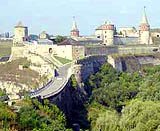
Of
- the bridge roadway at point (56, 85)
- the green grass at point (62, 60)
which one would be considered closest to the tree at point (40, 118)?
the bridge roadway at point (56, 85)

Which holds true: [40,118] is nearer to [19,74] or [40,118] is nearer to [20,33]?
[19,74]

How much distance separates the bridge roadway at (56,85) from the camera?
4600cm

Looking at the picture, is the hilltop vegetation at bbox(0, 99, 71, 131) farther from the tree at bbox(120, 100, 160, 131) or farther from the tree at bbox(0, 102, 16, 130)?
the tree at bbox(120, 100, 160, 131)

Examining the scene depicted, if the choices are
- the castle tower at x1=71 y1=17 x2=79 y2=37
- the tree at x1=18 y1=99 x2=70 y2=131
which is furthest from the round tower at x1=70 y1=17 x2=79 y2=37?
the tree at x1=18 y1=99 x2=70 y2=131

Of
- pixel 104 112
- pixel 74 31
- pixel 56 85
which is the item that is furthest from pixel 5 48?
pixel 104 112

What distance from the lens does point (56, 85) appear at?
5228 centimetres

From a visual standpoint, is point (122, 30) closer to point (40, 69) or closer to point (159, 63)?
point (159, 63)

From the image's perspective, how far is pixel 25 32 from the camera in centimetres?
8275

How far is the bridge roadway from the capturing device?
1811 inches

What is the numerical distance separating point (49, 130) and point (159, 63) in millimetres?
50172

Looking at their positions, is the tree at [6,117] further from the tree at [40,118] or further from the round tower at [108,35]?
the round tower at [108,35]

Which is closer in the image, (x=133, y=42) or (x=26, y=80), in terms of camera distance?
(x=26, y=80)

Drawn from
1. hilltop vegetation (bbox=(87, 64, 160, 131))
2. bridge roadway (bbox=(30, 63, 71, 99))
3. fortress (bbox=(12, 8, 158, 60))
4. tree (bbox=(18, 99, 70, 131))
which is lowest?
hilltop vegetation (bbox=(87, 64, 160, 131))

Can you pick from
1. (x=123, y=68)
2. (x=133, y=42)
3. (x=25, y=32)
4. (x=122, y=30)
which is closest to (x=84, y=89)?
(x=123, y=68)
